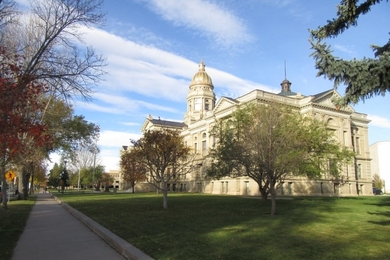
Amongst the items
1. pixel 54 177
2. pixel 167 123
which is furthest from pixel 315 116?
pixel 54 177

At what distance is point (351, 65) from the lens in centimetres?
759

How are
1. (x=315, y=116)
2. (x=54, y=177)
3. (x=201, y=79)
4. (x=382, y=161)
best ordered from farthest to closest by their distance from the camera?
(x=382, y=161) < (x=54, y=177) < (x=201, y=79) < (x=315, y=116)

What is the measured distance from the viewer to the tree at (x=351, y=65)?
739cm

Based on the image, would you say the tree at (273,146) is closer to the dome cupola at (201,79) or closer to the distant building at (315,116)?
the distant building at (315,116)

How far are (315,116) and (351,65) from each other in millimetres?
49277

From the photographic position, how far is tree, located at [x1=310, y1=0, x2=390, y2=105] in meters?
7.39

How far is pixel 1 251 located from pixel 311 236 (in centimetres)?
931

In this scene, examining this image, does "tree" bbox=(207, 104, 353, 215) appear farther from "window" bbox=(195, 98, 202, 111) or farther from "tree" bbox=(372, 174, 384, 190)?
"tree" bbox=(372, 174, 384, 190)

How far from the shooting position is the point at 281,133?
63.6ft

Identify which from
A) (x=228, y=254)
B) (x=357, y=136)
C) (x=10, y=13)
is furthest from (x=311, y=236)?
(x=357, y=136)

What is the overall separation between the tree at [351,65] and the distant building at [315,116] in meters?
33.1

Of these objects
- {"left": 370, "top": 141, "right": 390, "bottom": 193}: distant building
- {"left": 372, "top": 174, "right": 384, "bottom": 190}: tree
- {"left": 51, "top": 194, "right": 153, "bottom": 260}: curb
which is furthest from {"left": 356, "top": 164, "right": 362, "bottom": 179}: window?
{"left": 51, "top": 194, "right": 153, "bottom": 260}: curb

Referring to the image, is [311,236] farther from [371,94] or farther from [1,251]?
[1,251]

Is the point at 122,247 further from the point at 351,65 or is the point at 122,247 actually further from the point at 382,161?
the point at 382,161
